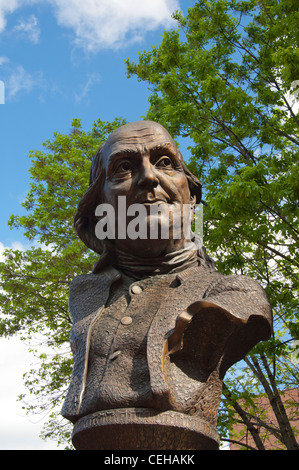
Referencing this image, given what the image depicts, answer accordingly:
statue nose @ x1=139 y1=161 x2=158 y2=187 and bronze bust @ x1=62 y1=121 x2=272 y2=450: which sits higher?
statue nose @ x1=139 y1=161 x2=158 y2=187

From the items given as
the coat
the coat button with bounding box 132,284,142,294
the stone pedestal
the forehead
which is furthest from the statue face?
the stone pedestal

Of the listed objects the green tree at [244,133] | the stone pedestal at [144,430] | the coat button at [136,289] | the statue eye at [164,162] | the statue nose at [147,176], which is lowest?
the stone pedestal at [144,430]

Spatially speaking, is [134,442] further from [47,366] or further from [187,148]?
[47,366]

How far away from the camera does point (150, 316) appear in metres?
2.77

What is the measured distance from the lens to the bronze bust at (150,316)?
239cm

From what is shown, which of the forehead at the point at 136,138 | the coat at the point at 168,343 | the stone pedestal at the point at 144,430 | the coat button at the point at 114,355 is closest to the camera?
the stone pedestal at the point at 144,430

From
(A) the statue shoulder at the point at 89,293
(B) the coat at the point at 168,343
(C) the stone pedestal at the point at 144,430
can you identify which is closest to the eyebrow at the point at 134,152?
(A) the statue shoulder at the point at 89,293

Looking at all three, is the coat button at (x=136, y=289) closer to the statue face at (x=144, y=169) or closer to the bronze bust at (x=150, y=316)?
the bronze bust at (x=150, y=316)

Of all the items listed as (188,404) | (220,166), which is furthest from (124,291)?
(220,166)

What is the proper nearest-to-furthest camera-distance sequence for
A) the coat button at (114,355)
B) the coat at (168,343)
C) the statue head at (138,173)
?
the coat at (168,343) → the coat button at (114,355) → the statue head at (138,173)

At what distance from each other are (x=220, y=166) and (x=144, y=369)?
6.71 m

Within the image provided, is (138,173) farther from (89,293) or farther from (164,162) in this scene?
(89,293)

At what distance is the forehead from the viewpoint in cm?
320

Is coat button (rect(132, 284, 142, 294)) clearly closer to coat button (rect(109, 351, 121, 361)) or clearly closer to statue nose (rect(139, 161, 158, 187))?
coat button (rect(109, 351, 121, 361))
